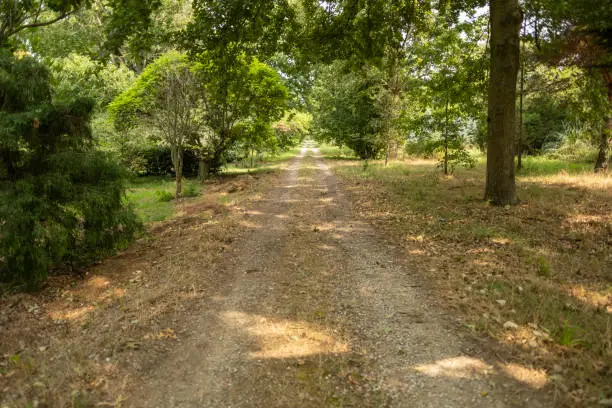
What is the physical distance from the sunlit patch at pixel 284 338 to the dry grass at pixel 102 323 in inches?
32.6

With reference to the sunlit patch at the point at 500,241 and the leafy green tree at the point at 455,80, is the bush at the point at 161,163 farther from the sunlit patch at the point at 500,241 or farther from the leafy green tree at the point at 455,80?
the sunlit patch at the point at 500,241

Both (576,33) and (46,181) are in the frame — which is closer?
(46,181)

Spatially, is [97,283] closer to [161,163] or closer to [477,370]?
[477,370]

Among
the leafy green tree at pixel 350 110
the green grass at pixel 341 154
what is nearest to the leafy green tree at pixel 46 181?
Answer: the leafy green tree at pixel 350 110

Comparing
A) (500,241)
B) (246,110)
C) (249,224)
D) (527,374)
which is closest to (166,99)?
(246,110)

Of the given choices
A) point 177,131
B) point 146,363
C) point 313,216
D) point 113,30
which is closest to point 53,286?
point 146,363

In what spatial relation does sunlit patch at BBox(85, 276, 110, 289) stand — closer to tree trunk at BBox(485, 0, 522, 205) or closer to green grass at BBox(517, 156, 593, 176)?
tree trunk at BBox(485, 0, 522, 205)

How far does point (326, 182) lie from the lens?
1762 centimetres

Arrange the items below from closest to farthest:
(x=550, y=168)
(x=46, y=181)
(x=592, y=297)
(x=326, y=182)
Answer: (x=592, y=297) → (x=46, y=181) → (x=550, y=168) → (x=326, y=182)

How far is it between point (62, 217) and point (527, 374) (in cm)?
648

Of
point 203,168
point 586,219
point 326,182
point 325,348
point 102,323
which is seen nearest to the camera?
point 325,348

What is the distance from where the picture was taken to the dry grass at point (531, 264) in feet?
12.7

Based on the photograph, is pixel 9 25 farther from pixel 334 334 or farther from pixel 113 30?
pixel 334 334

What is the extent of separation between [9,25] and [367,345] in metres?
6.79
